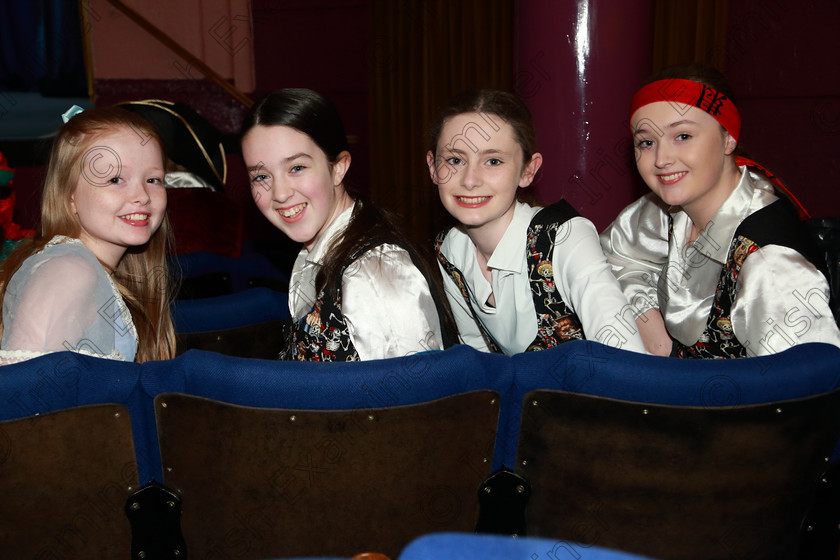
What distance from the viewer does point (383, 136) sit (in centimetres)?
489

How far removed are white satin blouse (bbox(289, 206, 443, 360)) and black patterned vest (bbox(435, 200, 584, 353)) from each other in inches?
13.1

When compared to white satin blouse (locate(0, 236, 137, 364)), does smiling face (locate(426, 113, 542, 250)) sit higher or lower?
higher

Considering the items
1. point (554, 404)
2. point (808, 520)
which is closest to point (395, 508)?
point (554, 404)

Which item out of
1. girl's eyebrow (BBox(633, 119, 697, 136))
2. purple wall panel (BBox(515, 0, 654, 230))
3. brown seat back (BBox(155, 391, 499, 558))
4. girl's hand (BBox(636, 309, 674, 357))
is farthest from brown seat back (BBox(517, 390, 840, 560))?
purple wall panel (BBox(515, 0, 654, 230))

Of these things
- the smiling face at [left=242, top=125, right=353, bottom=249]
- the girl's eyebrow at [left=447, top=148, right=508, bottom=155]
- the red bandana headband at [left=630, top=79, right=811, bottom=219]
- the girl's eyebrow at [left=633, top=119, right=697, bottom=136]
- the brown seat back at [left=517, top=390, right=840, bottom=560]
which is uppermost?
the red bandana headband at [left=630, top=79, right=811, bottom=219]

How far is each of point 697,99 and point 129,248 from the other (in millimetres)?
1472

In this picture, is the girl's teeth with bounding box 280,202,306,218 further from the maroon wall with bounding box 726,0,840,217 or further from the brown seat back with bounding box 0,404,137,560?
the maroon wall with bounding box 726,0,840,217

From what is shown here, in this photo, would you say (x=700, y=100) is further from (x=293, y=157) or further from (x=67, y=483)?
(x=67, y=483)

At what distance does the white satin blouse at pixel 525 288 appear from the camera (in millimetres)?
1451

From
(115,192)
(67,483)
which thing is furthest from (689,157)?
(67,483)

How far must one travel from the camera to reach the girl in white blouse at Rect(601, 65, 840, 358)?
1381 millimetres

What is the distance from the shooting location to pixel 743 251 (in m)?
1.50

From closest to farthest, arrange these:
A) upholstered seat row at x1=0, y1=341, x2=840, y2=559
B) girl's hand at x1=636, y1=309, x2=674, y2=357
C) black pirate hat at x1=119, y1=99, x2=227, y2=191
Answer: upholstered seat row at x1=0, y1=341, x2=840, y2=559 < girl's hand at x1=636, y1=309, x2=674, y2=357 < black pirate hat at x1=119, y1=99, x2=227, y2=191

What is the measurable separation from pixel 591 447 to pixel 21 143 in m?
4.52
